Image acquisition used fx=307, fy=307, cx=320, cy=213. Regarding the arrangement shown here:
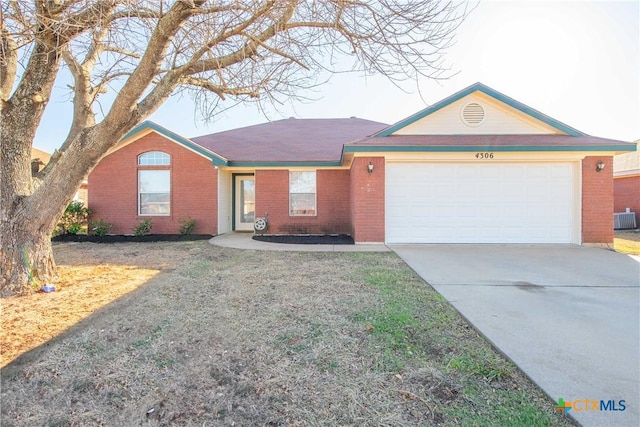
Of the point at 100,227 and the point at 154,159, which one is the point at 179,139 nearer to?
the point at 154,159

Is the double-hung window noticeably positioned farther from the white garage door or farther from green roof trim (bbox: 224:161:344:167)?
the white garage door

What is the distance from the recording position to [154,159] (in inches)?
461

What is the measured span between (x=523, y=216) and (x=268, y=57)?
836 centimetres

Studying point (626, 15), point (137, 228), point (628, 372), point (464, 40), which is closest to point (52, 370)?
point (628, 372)

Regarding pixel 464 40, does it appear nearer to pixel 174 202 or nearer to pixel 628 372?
pixel 628 372

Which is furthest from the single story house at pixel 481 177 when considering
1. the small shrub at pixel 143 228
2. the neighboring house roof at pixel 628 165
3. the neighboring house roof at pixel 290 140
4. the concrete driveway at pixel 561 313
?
the neighboring house roof at pixel 628 165

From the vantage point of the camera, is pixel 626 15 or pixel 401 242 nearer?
pixel 626 15

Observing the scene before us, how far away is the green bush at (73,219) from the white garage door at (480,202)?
11.1 meters

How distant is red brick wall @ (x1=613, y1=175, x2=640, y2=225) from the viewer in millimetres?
15029

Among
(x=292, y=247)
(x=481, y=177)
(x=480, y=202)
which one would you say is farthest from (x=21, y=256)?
(x=481, y=177)

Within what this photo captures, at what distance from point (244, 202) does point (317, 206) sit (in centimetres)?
336

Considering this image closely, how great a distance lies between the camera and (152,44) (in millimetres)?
4473

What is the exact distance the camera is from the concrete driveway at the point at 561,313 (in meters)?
2.45

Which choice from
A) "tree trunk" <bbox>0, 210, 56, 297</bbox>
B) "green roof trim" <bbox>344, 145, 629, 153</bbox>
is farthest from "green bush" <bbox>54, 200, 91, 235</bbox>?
"green roof trim" <bbox>344, 145, 629, 153</bbox>
